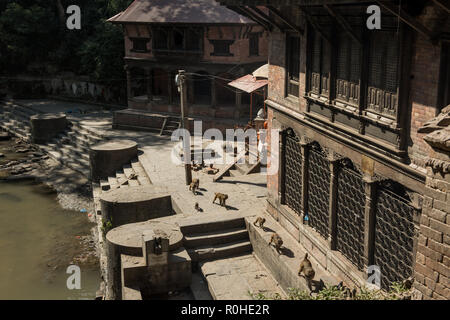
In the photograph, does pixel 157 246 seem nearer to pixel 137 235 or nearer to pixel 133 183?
pixel 137 235

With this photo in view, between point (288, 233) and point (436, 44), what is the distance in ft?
28.1

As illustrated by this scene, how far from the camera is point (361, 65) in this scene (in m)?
11.4

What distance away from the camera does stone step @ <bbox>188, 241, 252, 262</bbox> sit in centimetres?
1644

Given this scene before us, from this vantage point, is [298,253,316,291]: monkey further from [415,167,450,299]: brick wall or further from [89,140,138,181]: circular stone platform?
[89,140,138,181]: circular stone platform

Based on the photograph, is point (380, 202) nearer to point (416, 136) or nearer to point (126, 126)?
point (416, 136)

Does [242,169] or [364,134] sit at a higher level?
[364,134]

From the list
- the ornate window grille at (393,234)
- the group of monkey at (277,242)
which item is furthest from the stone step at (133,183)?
the ornate window grille at (393,234)

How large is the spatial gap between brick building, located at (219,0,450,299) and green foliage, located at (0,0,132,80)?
26761 mm

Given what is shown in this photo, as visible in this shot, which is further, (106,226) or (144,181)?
(144,181)

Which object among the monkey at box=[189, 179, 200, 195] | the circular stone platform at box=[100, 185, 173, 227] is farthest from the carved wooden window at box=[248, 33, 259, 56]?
the circular stone platform at box=[100, 185, 173, 227]

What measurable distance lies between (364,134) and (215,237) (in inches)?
276

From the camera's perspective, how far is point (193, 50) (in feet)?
104

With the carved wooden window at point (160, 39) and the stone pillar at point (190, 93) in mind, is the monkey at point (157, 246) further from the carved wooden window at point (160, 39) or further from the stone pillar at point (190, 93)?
the carved wooden window at point (160, 39)

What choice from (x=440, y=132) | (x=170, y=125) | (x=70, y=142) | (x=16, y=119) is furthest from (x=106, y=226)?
(x=16, y=119)
